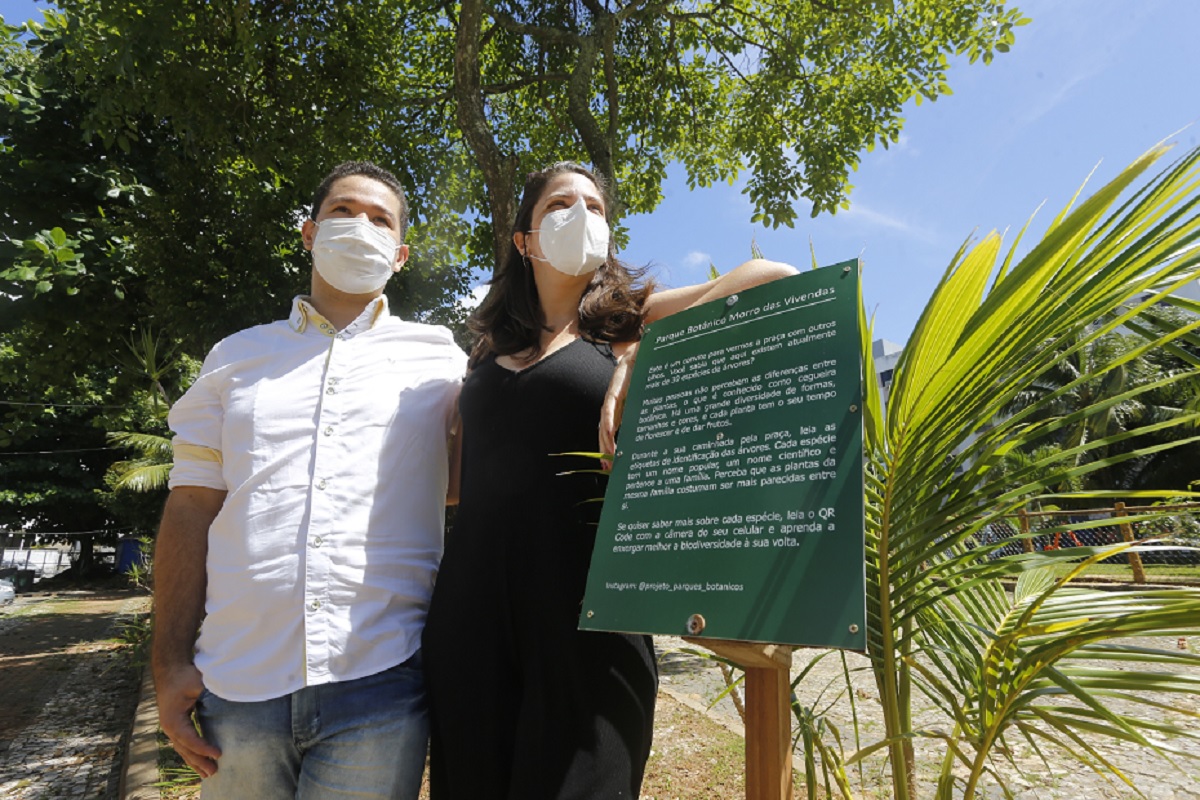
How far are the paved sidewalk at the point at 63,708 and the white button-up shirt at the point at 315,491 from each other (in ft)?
15.2

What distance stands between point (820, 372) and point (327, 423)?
124cm

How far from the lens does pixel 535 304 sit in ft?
6.50

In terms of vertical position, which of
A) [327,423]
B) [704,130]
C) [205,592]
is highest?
[704,130]

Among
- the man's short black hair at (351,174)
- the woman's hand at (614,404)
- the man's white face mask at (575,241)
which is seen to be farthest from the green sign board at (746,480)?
the man's short black hair at (351,174)

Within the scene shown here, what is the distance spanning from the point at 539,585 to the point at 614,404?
406 millimetres

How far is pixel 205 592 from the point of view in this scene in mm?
1880

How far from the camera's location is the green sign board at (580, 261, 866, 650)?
1.07 meters

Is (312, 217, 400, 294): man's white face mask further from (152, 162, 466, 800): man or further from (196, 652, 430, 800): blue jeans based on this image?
(196, 652, 430, 800): blue jeans

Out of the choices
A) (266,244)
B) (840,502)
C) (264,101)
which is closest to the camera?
(840,502)

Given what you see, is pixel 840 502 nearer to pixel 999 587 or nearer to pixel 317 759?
pixel 999 587

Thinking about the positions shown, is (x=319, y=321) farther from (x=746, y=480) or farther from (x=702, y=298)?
(x=746, y=480)

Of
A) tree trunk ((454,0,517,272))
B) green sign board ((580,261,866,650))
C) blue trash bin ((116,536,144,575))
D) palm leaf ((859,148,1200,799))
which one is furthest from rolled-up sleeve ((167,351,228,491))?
blue trash bin ((116,536,144,575))

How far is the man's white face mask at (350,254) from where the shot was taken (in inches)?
84.4

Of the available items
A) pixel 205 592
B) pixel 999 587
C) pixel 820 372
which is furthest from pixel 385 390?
pixel 999 587
